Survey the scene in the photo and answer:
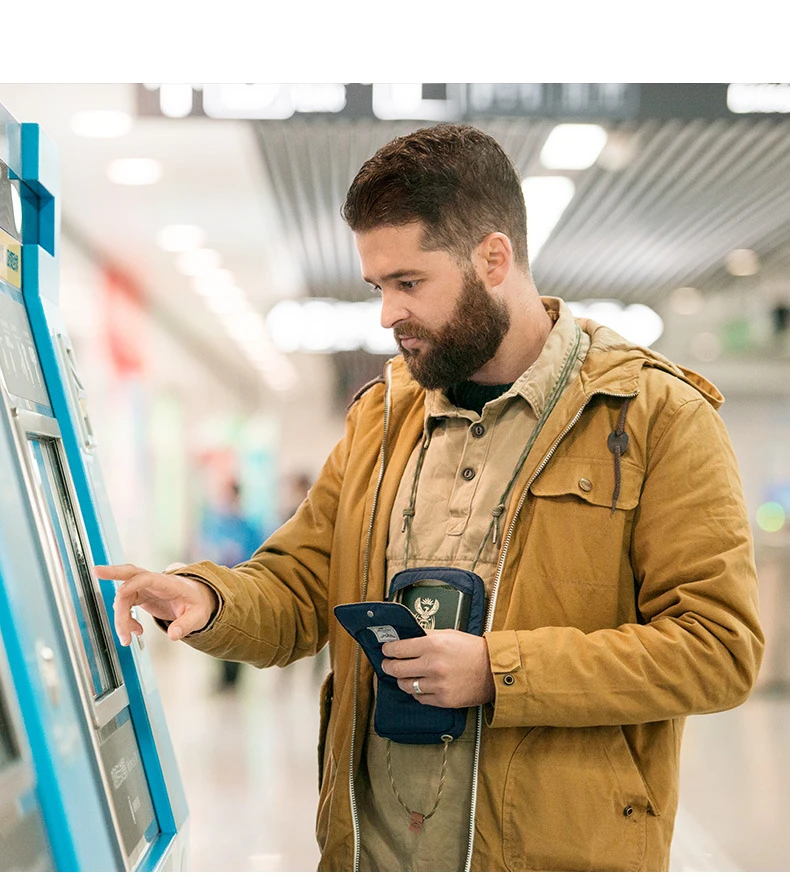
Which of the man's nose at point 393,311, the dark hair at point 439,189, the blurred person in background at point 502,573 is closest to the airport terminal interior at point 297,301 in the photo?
the dark hair at point 439,189

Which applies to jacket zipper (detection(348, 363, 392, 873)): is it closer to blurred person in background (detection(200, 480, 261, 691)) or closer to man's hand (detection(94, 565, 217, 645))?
man's hand (detection(94, 565, 217, 645))

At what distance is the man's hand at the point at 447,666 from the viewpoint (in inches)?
55.1

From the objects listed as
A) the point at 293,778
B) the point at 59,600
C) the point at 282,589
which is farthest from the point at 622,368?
the point at 293,778

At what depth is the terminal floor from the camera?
390 centimetres

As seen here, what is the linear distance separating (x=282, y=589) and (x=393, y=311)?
0.50 m

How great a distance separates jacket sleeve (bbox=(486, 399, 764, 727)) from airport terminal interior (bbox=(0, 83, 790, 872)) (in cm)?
62

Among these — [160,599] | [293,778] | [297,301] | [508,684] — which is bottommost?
[293,778]

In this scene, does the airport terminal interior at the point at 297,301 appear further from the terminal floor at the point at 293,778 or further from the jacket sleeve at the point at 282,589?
the jacket sleeve at the point at 282,589

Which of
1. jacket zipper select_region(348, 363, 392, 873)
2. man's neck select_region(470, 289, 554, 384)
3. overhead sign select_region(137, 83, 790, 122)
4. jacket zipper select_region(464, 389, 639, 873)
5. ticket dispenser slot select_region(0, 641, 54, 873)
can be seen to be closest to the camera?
ticket dispenser slot select_region(0, 641, 54, 873)

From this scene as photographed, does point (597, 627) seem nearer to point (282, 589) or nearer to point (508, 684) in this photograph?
point (508, 684)

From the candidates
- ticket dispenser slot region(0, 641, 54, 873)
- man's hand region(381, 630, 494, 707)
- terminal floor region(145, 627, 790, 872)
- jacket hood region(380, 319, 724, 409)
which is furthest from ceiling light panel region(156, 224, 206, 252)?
ticket dispenser slot region(0, 641, 54, 873)

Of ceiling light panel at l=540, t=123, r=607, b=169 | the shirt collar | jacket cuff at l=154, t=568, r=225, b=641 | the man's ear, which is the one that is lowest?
jacket cuff at l=154, t=568, r=225, b=641

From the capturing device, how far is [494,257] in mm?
1648
